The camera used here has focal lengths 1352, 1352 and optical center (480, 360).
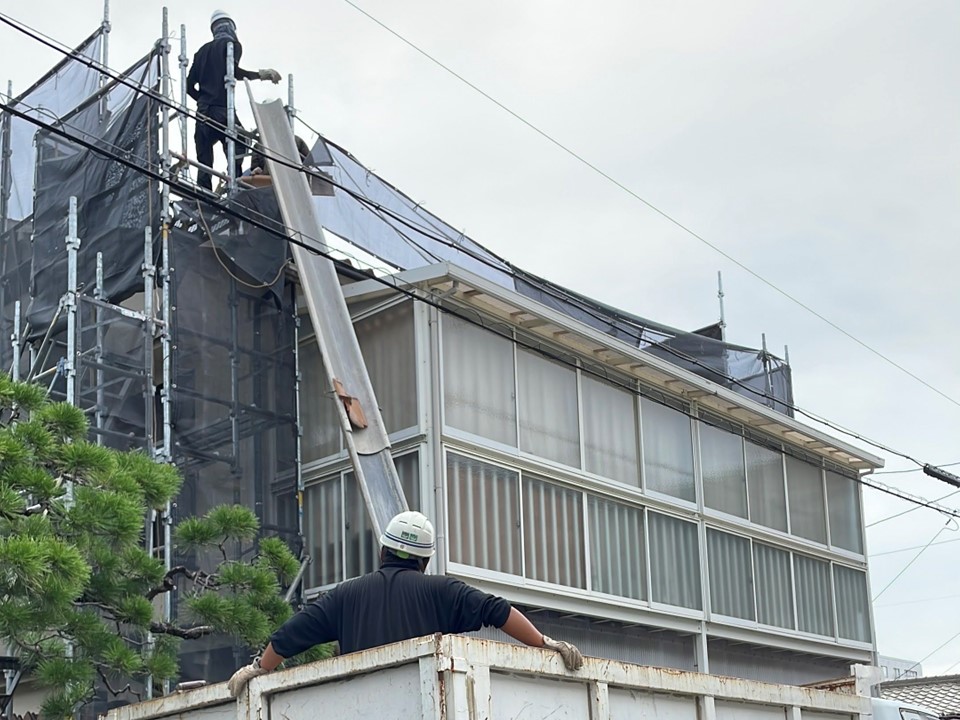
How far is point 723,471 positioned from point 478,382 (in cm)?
559

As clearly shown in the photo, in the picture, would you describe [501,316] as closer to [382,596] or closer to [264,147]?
[264,147]

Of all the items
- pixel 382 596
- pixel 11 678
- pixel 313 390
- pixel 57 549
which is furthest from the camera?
pixel 313 390

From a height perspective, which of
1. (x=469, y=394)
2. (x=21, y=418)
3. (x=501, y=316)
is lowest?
(x=21, y=418)

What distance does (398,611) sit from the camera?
6.12 meters

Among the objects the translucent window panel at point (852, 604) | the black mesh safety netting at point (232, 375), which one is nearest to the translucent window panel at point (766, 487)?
the translucent window panel at point (852, 604)

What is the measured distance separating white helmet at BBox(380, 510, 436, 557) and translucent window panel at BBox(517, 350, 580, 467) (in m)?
9.64

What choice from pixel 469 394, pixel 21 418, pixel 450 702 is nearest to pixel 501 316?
pixel 469 394

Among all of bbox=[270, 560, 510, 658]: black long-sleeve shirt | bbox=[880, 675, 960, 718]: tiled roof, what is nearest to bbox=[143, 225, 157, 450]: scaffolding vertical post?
bbox=[270, 560, 510, 658]: black long-sleeve shirt

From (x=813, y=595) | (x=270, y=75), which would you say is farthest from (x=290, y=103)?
(x=813, y=595)

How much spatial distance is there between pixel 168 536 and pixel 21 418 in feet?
7.80

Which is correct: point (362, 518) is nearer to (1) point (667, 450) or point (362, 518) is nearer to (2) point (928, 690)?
(1) point (667, 450)

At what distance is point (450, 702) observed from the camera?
4.91 meters

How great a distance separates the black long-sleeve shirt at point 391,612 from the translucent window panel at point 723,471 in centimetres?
1345

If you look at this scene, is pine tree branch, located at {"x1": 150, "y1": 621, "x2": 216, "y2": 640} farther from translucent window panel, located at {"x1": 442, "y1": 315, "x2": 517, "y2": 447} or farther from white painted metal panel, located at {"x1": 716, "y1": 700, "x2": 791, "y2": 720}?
white painted metal panel, located at {"x1": 716, "y1": 700, "x2": 791, "y2": 720}
